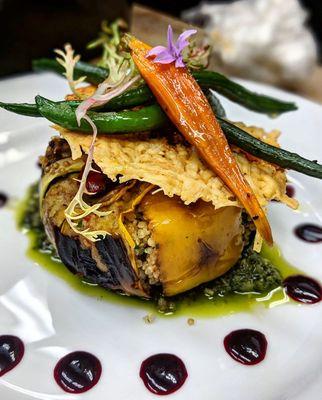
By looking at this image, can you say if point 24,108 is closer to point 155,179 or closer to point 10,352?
point 155,179

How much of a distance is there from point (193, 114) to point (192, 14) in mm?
3253

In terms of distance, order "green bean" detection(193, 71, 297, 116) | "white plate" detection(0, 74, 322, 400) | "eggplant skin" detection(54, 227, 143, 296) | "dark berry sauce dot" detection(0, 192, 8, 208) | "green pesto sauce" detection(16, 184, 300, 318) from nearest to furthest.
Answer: "white plate" detection(0, 74, 322, 400) < "eggplant skin" detection(54, 227, 143, 296) < "green pesto sauce" detection(16, 184, 300, 318) < "green bean" detection(193, 71, 297, 116) < "dark berry sauce dot" detection(0, 192, 8, 208)

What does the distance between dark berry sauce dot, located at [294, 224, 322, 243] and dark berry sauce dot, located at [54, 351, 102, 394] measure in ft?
4.35

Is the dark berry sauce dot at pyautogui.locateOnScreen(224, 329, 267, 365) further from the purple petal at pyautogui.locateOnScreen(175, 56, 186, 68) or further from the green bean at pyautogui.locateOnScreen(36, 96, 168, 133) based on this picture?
the purple petal at pyautogui.locateOnScreen(175, 56, 186, 68)

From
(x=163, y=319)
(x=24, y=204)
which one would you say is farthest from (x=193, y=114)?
(x=24, y=204)

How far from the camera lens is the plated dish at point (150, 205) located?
2.36m

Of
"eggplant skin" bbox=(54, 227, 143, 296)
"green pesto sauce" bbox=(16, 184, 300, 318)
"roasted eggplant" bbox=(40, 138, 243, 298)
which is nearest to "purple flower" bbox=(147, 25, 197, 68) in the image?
"roasted eggplant" bbox=(40, 138, 243, 298)

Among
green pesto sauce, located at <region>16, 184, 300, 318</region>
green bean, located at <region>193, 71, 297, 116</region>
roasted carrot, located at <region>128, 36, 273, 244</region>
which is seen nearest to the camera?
roasted carrot, located at <region>128, 36, 273, 244</region>

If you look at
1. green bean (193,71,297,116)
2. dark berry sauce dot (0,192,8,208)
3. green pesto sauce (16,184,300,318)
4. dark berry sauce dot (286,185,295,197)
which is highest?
green bean (193,71,297,116)

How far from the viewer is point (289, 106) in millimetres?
3322

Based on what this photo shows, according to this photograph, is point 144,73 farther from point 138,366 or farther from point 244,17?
point 244,17

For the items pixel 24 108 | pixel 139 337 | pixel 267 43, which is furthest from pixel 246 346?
pixel 267 43

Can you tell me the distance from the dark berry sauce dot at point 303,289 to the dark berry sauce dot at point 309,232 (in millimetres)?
313

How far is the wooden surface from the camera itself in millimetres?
4305
